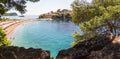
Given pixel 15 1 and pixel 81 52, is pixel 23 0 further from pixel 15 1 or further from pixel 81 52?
pixel 81 52

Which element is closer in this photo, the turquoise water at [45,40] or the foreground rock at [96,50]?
the foreground rock at [96,50]

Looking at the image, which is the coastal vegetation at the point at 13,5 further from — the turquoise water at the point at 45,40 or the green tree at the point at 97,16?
the turquoise water at the point at 45,40

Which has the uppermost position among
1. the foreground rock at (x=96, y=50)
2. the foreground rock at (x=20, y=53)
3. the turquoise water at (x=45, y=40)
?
the foreground rock at (x=96, y=50)

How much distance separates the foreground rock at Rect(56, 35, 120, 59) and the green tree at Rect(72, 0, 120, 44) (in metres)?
12.2

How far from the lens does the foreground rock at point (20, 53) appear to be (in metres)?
12.5

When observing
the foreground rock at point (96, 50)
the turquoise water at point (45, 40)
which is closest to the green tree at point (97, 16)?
the foreground rock at point (96, 50)

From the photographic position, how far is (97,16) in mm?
26562

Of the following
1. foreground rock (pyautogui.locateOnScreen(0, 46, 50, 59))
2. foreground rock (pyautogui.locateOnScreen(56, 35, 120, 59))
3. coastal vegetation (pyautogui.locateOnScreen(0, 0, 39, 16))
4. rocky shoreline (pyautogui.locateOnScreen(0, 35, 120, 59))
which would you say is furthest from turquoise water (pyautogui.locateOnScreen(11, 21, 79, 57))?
foreground rock (pyautogui.locateOnScreen(56, 35, 120, 59))

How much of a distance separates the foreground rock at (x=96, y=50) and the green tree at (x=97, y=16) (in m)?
12.2

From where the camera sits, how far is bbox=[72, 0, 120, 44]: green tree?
24.8 metres

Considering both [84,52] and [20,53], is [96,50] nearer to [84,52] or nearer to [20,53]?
[84,52]

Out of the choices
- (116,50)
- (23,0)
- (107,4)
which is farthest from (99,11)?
(116,50)

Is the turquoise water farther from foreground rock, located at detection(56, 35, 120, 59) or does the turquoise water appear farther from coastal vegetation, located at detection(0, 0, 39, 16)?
foreground rock, located at detection(56, 35, 120, 59)

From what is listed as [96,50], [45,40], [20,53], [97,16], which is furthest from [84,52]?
[45,40]
